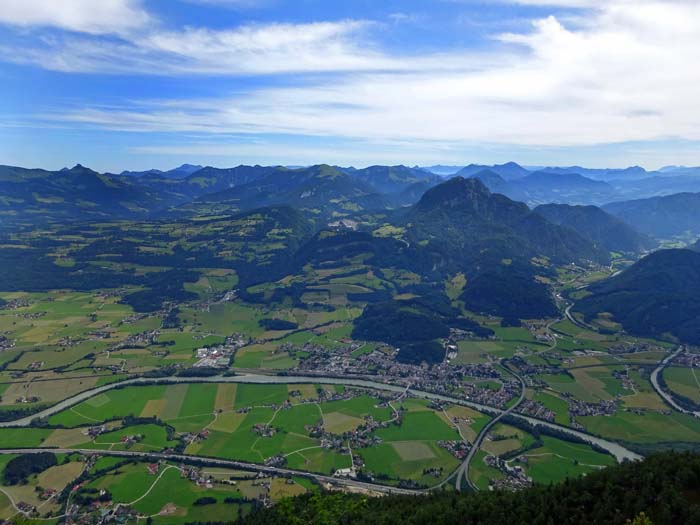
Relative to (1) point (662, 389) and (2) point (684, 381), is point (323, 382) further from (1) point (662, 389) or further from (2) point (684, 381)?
(2) point (684, 381)

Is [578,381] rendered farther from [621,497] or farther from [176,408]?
[176,408]

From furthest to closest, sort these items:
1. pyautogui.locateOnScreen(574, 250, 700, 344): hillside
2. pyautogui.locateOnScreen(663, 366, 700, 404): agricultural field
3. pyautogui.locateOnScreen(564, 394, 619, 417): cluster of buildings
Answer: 1. pyautogui.locateOnScreen(574, 250, 700, 344): hillside
2. pyautogui.locateOnScreen(663, 366, 700, 404): agricultural field
3. pyautogui.locateOnScreen(564, 394, 619, 417): cluster of buildings

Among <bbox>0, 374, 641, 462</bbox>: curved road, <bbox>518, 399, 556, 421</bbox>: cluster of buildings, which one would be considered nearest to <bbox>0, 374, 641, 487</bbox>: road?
<bbox>0, 374, 641, 462</bbox>: curved road

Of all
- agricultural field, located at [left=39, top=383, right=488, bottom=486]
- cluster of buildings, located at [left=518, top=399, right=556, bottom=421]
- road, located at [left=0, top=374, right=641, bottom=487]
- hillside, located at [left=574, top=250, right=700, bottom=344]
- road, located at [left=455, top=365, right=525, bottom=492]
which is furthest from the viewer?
hillside, located at [left=574, top=250, right=700, bottom=344]

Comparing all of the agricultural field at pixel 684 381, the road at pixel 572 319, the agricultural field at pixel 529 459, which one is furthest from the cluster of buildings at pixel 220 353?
the agricultural field at pixel 684 381

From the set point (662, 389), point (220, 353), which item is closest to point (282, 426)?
point (220, 353)

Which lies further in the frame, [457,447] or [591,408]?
A: [591,408]

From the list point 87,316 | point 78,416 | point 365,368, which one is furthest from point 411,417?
point 87,316

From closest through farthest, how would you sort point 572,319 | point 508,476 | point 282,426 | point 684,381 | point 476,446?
1. point 508,476
2. point 476,446
3. point 282,426
4. point 684,381
5. point 572,319

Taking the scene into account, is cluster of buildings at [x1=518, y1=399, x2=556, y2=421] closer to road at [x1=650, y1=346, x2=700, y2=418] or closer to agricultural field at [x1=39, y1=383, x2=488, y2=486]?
agricultural field at [x1=39, y1=383, x2=488, y2=486]
